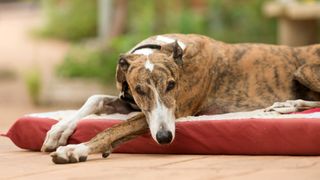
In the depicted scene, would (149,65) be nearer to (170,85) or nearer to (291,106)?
(170,85)

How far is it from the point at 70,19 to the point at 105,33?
3.01 metres

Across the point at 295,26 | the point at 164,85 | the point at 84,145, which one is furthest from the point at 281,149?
the point at 295,26

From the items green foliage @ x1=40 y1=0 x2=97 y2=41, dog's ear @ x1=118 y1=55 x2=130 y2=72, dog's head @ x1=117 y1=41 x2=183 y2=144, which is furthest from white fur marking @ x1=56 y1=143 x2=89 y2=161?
green foliage @ x1=40 y1=0 x2=97 y2=41

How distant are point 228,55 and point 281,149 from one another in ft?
2.88

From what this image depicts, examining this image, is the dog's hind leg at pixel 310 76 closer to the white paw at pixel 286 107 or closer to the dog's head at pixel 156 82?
the white paw at pixel 286 107

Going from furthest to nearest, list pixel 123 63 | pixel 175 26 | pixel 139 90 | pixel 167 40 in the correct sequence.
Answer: pixel 175 26 → pixel 167 40 → pixel 123 63 → pixel 139 90

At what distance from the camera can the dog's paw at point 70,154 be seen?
422cm

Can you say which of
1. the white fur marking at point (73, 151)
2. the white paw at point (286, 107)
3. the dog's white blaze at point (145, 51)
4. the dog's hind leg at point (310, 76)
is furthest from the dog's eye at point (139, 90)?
the dog's hind leg at point (310, 76)

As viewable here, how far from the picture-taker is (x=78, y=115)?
485 centimetres

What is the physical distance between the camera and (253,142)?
4422 mm

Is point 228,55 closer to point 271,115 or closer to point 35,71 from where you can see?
point 271,115

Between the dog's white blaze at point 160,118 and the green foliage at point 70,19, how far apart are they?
929cm

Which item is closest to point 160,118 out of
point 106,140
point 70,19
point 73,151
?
point 106,140

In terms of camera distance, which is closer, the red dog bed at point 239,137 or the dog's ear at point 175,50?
the red dog bed at point 239,137
